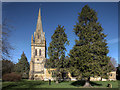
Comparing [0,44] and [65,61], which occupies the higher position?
[0,44]

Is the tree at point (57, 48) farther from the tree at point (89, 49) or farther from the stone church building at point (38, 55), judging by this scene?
the stone church building at point (38, 55)

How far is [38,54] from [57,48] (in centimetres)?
2119

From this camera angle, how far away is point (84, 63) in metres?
15.4

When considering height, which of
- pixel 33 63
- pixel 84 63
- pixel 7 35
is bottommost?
pixel 33 63

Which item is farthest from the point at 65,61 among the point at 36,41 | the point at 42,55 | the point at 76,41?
the point at 36,41

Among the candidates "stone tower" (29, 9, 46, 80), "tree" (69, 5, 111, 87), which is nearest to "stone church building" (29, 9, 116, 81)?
"stone tower" (29, 9, 46, 80)

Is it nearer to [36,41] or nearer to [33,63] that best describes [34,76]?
[33,63]

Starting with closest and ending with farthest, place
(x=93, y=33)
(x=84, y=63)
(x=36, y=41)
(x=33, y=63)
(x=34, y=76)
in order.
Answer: (x=84, y=63)
(x=93, y=33)
(x=34, y=76)
(x=33, y=63)
(x=36, y=41)

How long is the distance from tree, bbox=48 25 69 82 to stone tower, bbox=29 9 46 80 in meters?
16.2

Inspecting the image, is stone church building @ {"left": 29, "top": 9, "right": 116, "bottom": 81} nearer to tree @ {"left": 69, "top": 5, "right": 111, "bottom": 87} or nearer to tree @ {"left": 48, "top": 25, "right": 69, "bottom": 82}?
tree @ {"left": 48, "top": 25, "right": 69, "bottom": 82}

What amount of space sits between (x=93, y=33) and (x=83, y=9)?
4.76m

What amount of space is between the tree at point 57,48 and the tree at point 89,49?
343 inches

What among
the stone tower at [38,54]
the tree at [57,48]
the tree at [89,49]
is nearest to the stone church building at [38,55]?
the stone tower at [38,54]

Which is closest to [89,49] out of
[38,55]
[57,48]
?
[57,48]
